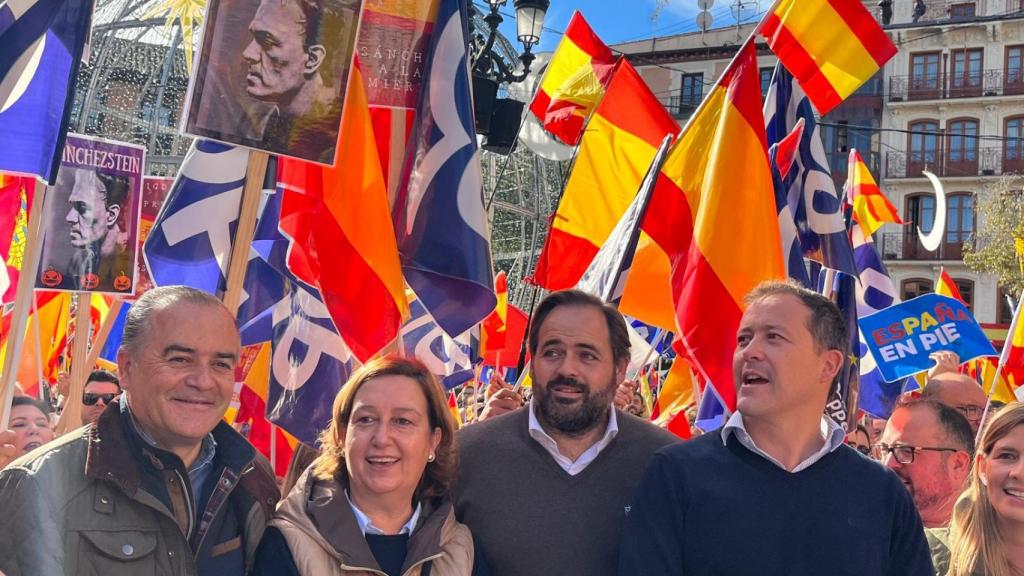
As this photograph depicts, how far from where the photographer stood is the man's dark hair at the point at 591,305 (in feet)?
13.2

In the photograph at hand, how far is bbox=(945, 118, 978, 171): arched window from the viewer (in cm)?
4338

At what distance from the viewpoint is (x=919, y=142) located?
44750mm

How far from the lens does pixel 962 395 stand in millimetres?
6156

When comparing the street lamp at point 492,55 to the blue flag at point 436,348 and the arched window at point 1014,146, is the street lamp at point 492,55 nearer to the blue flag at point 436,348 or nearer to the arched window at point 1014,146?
the blue flag at point 436,348

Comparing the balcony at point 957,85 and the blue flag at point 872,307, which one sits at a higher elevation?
the balcony at point 957,85

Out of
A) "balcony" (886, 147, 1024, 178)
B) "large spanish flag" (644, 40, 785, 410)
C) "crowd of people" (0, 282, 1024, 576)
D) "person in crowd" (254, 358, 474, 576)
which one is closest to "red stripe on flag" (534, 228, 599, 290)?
"large spanish flag" (644, 40, 785, 410)

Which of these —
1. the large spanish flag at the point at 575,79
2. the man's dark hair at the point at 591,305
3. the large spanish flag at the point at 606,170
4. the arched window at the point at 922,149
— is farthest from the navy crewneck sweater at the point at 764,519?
the arched window at the point at 922,149

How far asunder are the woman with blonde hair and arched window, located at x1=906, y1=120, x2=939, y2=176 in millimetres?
43127

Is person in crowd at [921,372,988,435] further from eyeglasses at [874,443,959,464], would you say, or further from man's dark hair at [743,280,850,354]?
man's dark hair at [743,280,850,354]

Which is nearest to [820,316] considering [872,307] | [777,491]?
[777,491]

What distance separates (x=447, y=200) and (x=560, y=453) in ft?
7.45

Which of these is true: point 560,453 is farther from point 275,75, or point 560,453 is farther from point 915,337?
point 915,337

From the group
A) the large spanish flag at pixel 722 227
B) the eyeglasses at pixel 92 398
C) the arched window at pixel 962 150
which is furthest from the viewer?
the arched window at pixel 962 150

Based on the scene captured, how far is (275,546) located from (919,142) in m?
45.3
